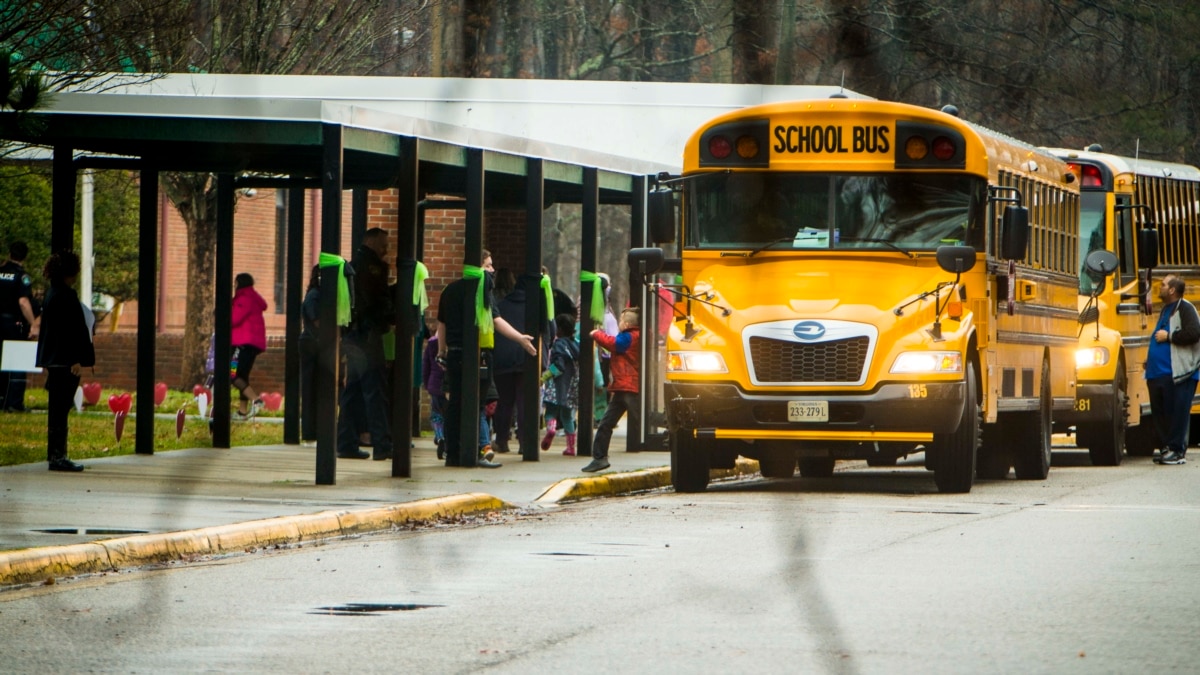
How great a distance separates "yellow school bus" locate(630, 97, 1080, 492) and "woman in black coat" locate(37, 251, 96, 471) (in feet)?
13.6

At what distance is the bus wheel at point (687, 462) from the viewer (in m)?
14.5

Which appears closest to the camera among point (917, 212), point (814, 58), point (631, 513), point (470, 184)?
point (814, 58)

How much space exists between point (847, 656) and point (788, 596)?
1606 millimetres

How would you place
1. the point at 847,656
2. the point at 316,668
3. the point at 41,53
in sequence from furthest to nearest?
the point at 41,53 < the point at 847,656 < the point at 316,668

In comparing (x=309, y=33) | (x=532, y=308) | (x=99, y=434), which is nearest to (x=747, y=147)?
(x=532, y=308)

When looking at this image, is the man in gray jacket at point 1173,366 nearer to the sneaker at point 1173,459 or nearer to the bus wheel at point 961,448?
the sneaker at point 1173,459

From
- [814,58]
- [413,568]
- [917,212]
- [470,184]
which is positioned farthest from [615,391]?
[814,58]

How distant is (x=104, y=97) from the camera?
13.2 meters

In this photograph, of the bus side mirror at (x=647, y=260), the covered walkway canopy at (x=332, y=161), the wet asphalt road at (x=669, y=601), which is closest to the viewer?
the wet asphalt road at (x=669, y=601)

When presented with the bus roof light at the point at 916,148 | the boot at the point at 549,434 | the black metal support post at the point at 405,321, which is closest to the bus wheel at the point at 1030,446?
the bus roof light at the point at 916,148

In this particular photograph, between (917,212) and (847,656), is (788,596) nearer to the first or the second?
(847,656)

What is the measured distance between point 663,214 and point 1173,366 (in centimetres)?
718

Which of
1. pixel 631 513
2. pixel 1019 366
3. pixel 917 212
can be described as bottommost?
pixel 631 513

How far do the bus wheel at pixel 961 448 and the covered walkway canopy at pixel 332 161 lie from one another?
2897 mm
